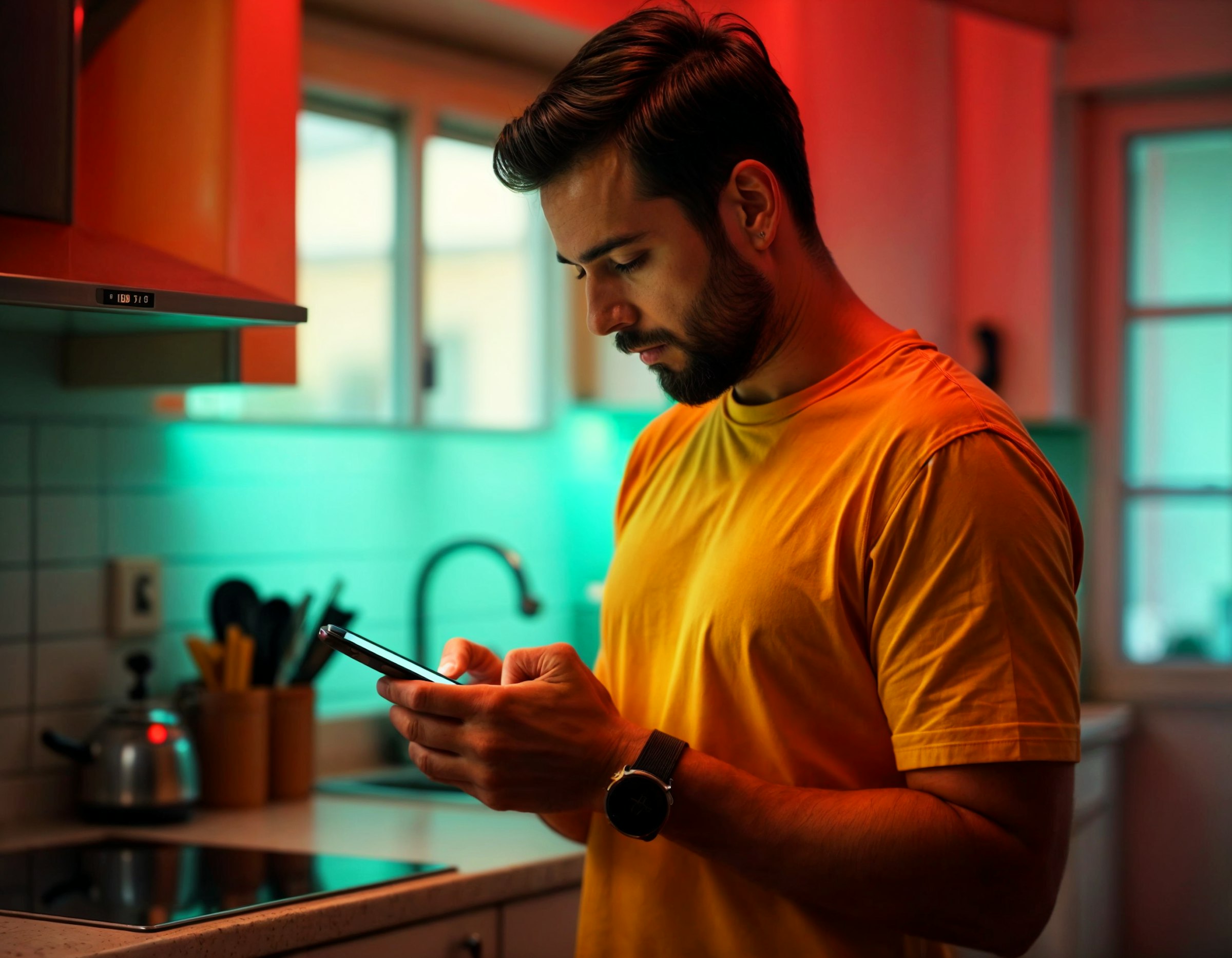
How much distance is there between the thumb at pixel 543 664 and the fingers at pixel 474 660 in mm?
84

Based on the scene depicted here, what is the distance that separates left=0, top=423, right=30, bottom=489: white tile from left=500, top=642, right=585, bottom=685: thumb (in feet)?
3.29

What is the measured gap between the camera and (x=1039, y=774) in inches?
40.1

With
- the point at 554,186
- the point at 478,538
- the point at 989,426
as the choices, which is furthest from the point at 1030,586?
the point at 478,538

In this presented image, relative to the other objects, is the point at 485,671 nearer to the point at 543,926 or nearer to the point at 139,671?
the point at 543,926

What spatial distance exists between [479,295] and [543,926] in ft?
4.54

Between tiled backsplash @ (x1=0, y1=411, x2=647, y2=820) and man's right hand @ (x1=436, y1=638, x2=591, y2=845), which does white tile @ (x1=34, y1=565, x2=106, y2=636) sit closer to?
tiled backsplash @ (x1=0, y1=411, x2=647, y2=820)

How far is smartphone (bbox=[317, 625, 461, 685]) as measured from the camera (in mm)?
1111

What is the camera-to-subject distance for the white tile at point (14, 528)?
1867 mm

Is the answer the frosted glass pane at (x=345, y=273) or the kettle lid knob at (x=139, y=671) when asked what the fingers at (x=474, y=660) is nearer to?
the kettle lid knob at (x=139, y=671)

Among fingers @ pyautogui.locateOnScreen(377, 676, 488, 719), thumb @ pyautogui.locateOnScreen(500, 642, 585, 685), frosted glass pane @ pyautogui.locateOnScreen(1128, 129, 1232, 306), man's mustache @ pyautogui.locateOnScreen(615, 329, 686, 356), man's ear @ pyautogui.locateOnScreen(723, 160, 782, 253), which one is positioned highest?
frosted glass pane @ pyautogui.locateOnScreen(1128, 129, 1232, 306)

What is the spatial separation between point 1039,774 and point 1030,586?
0.46ft

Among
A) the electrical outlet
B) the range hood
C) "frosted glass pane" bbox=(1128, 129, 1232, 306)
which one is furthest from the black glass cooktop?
"frosted glass pane" bbox=(1128, 129, 1232, 306)

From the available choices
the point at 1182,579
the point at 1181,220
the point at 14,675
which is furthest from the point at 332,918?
the point at 1181,220

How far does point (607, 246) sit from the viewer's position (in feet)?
3.91
